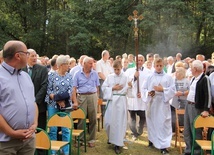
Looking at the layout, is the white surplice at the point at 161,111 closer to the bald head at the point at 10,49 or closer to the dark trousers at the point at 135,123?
the dark trousers at the point at 135,123

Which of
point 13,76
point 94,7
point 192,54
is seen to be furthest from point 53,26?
point 13,76

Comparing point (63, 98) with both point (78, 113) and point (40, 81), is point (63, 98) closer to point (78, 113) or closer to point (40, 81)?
point (40, 81)

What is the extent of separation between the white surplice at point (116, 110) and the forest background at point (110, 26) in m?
15.7

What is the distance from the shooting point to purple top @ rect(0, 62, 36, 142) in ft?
8.84

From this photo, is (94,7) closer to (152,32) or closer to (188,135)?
(152,32)

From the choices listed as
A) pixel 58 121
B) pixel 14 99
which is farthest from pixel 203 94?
pixel 14 99

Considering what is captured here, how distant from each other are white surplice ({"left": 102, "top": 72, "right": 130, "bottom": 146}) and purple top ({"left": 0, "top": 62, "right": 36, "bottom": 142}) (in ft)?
9.99

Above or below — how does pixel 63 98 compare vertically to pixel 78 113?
above

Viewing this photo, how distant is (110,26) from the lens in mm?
21875

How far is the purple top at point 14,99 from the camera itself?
2.69m

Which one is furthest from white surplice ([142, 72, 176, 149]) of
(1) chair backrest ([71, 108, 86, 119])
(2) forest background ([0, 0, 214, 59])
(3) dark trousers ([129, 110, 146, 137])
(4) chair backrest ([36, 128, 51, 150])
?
(2) forest background ([0, 0, 214, 59])

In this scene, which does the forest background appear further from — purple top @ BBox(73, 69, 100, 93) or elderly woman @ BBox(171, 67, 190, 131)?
purple top @ BBox(73, 69, 100, 93)

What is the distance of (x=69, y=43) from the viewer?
2167cm

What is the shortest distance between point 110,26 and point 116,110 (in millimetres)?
16799
